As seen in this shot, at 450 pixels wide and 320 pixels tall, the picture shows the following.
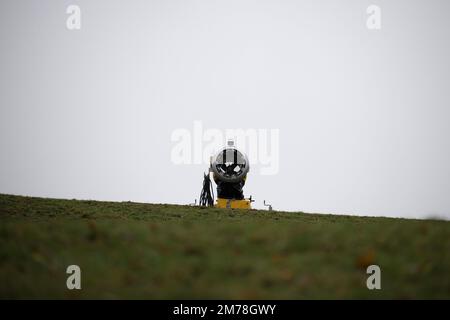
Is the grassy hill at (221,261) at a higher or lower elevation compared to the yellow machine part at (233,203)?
lower

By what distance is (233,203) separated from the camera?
20969mm

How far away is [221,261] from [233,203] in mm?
15416

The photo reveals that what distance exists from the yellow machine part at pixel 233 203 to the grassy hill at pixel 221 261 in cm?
1326

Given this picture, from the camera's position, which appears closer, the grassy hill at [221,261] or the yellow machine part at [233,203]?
the grassy hill at [221,261]

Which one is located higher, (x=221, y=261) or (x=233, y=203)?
(x=233, y=203)

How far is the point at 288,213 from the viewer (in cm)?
1817

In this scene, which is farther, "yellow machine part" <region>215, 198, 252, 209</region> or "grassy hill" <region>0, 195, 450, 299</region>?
"yellow machine part" <region>215, 198, 252, 209</region>

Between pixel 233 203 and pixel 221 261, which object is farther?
pixel 233 203

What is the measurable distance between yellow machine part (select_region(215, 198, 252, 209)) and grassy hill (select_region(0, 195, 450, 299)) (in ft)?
43.5

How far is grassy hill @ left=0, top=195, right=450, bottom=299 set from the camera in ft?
16.3

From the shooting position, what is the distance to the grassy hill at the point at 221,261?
4.97 meters
